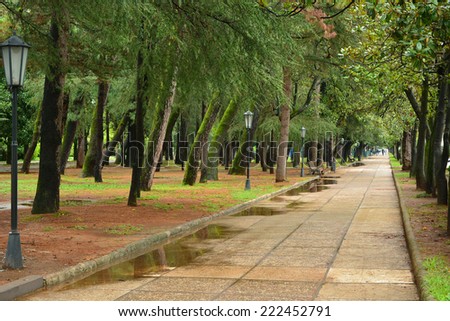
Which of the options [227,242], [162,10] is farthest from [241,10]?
[227,242]

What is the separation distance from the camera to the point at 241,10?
1306 cm

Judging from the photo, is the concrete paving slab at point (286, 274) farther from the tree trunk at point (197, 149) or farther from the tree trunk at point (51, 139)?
the tree trunk at point (197, 149)

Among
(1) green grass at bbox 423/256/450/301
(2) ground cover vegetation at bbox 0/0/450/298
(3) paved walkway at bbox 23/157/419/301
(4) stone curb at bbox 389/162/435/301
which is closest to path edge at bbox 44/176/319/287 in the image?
(3) paved walkway at bbox 23/157/419/301

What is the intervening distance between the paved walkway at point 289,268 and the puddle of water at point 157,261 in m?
0.19

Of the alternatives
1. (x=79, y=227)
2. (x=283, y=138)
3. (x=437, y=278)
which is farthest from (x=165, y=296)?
(x=283, y=138)

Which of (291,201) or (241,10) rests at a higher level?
(241,10)

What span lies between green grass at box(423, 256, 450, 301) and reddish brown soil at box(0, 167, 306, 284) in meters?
5.32

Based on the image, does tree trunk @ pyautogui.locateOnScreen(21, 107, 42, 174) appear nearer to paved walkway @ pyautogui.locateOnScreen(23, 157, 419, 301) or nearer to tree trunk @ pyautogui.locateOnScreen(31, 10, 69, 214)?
tree trunk @ pyautogui.locateOnScreen(31, 10, 69, 214)

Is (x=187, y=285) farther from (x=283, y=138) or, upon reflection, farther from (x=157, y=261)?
(x=283, y=138)

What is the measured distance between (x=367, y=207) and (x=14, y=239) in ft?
47.2

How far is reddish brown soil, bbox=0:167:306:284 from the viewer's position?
34.4ft

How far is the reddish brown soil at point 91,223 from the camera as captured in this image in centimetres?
1050

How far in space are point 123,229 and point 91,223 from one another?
141 cm

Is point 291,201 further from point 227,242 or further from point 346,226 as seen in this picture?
point 227,242
